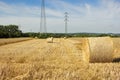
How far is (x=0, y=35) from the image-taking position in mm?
78875

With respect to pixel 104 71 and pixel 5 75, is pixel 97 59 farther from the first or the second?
pixel 5 75

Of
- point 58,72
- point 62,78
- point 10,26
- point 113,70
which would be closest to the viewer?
point 62,78

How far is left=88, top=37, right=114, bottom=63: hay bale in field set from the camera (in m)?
12.4

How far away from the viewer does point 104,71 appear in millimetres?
9023

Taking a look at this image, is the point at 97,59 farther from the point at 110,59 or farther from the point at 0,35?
the point at 0,35

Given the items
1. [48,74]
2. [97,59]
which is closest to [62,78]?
[48,74]

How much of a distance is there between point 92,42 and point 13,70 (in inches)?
212

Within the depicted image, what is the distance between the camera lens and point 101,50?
1262 cm

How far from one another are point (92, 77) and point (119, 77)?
81cm

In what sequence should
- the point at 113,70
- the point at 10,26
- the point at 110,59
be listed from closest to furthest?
the point at 113,70
the point at 110,59
the point at 10,26

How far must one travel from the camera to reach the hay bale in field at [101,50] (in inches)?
487

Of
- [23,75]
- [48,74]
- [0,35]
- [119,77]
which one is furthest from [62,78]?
[0,35]

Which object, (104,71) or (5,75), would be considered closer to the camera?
(5,75)

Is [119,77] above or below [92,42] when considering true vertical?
below
